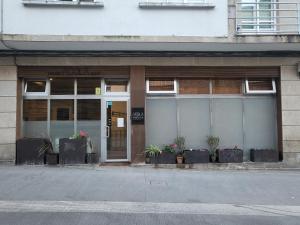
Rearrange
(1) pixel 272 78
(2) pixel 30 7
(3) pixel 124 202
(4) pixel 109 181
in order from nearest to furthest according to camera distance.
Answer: (3) pixel 124 202 → (4) pixel 109 181 → (2) pixel 30 7 → (1) pixel 272 78

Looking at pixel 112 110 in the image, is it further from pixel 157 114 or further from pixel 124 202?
pixel 124 202

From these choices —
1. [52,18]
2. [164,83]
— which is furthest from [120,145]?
[52,18]

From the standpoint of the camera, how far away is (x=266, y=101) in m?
13.4

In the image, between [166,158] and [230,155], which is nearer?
[166,158]

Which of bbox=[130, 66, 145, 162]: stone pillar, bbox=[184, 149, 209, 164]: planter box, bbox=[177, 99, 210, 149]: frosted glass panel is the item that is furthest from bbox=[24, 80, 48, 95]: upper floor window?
bbox=[184, 149, 209, 164]: planter box

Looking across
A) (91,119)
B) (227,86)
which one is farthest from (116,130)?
(227,86)

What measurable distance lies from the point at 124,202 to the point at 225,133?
252 inches

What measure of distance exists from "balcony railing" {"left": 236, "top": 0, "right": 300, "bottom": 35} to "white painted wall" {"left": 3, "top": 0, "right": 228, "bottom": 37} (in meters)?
0.89

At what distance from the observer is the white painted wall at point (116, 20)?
1143 centimetres

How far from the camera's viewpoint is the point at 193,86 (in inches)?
524

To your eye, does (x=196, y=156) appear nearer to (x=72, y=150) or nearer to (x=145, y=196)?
A: (x=72, y=150)

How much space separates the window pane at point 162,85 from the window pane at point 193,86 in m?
0.36

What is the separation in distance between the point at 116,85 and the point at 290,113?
607 centimetres

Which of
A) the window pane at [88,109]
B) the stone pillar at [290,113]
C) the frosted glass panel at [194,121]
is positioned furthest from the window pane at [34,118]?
the stone pillar at [290,113]
